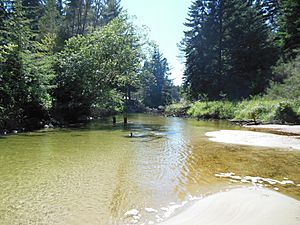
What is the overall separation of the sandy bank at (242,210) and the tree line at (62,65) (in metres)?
15.7

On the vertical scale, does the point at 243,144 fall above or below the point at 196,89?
below

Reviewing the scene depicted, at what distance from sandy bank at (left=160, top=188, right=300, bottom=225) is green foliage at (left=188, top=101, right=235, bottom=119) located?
2397 cm

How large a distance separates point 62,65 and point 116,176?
740 inches

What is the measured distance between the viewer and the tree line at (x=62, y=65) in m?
19.7

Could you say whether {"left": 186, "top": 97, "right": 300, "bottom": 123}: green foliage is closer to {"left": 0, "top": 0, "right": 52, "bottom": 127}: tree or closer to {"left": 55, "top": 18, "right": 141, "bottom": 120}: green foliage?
{"left": 55, "top": 18, "right": 141, "bottom": 120}: green foliage

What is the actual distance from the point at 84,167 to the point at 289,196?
6111mm

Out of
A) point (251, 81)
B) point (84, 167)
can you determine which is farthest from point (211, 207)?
point (251, 81)

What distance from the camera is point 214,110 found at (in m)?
32.2

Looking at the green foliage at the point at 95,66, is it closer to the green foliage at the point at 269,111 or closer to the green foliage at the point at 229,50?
the green foliage at the point at 269,111

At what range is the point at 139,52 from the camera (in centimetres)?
2892

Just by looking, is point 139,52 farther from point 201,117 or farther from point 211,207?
point 211,207

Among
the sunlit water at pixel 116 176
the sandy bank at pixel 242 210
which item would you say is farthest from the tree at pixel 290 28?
the sandy bank at pixel 242 210

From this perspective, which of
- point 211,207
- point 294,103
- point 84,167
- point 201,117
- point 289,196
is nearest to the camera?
point 211,207

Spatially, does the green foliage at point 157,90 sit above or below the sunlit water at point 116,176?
above
